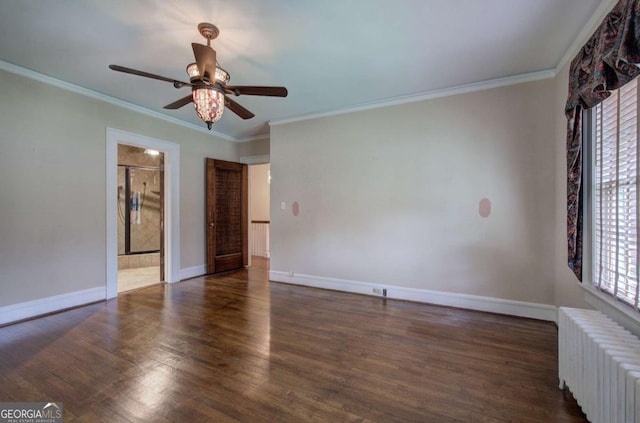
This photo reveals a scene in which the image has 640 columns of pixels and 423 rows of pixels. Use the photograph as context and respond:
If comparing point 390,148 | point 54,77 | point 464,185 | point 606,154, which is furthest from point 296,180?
point 606,154

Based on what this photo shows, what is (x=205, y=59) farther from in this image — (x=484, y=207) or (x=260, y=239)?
(x=260, y=239)

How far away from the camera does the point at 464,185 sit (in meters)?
3.56

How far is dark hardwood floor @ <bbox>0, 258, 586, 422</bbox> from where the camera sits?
1798 mm

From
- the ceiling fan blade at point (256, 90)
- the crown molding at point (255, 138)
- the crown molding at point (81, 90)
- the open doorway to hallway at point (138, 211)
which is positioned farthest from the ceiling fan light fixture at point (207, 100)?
the open doorway to hallway at point (138, 211)

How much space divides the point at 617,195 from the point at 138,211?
803 cm

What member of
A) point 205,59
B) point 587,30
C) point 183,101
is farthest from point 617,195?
point 183,101

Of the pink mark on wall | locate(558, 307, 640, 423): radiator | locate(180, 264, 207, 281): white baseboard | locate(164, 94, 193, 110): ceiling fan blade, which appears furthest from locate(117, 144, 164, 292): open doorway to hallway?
locate(558, 307, 640, 423): radiator

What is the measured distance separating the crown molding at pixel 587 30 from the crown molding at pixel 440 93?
258 mm

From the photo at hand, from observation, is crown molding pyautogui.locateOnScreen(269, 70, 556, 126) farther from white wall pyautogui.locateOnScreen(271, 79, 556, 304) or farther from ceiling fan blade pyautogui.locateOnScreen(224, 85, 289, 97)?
ceiling fan blade pyautogui.locateOnScreen(224, 85, 289, 97)

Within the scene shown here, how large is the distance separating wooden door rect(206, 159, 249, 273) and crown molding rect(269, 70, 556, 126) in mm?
1919

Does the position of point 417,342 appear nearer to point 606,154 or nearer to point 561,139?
point 606,154

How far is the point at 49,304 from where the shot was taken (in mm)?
3406

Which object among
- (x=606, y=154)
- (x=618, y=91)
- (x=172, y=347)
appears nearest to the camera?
(x=618, y=91)

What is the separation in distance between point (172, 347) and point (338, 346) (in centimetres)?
158
